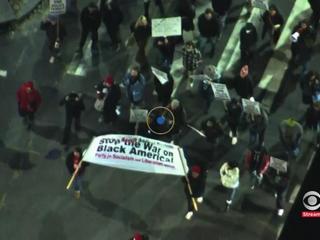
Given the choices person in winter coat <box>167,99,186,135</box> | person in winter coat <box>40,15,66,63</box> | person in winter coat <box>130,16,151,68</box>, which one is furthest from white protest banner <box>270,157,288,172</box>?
person in winter coat <box>40,15,66,63</box>

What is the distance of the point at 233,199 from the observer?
1858 centimetres

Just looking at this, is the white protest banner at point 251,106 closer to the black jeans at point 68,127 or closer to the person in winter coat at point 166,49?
the person in winter coat at point 166,49

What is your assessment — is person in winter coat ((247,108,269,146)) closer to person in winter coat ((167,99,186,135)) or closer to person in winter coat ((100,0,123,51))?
person in winter coat ((167,99,186,135))

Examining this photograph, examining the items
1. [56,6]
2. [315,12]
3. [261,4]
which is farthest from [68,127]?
[315,12]

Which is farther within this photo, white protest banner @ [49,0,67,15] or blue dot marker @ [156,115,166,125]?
white protest banner @ [49,0,67,15]

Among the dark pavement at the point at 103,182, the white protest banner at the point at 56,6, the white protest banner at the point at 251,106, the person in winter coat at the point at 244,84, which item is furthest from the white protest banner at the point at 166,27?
the white protest banner at the point at 251,106

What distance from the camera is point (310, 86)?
1880cm

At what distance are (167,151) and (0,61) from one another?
655 cm

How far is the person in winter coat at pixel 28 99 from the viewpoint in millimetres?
18913

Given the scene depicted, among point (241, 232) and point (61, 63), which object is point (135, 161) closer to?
point (241, 232)

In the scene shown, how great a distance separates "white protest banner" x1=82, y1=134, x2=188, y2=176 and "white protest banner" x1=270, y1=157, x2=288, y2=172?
6.26 ft

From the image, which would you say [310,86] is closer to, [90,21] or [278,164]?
[278,164]

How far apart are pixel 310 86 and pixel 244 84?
1495 millimetres

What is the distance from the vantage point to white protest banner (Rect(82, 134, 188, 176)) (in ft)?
55.6
